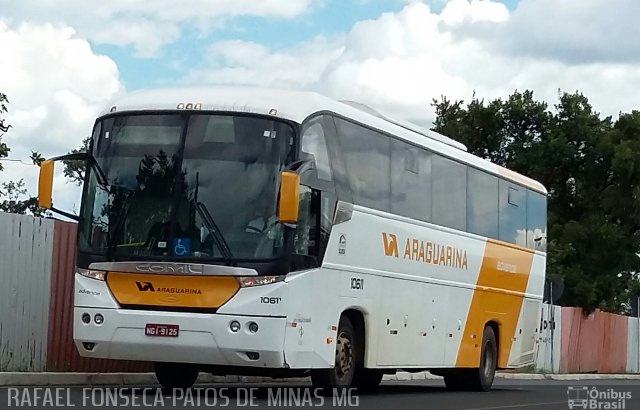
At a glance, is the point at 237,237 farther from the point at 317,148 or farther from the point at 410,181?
the point at 410,181

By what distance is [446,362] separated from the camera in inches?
747

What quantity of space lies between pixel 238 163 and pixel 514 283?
29.6 feet

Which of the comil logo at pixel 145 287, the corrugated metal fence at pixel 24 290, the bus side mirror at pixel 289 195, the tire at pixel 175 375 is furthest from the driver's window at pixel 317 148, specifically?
the corrugated metal fence at pixel 24 290

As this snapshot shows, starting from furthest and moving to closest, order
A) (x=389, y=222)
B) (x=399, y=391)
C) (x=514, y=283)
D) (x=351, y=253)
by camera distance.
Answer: (x=514, y=283), (x=399, y=391), (x=389, y=222), (x=351, y=253)

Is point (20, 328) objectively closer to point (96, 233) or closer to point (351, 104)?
point (96, 233)

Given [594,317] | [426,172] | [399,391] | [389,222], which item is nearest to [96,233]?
[389,222]

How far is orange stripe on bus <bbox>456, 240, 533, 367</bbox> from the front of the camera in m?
20.0

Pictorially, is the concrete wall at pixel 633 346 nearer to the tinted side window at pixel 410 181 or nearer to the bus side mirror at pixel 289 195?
the tinted side window at pixel 410 181

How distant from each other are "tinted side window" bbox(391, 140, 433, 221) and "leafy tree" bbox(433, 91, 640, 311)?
98.7 feet

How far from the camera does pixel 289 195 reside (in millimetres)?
13484

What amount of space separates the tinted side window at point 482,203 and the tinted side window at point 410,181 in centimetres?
182

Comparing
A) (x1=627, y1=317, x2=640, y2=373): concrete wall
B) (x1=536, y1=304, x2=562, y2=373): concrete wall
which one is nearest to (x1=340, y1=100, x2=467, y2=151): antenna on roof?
(x1=536, y1=304, x2=562, y2=373): concrete wall

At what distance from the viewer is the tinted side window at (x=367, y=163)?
620 inches

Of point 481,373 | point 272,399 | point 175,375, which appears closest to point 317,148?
point 272,399
